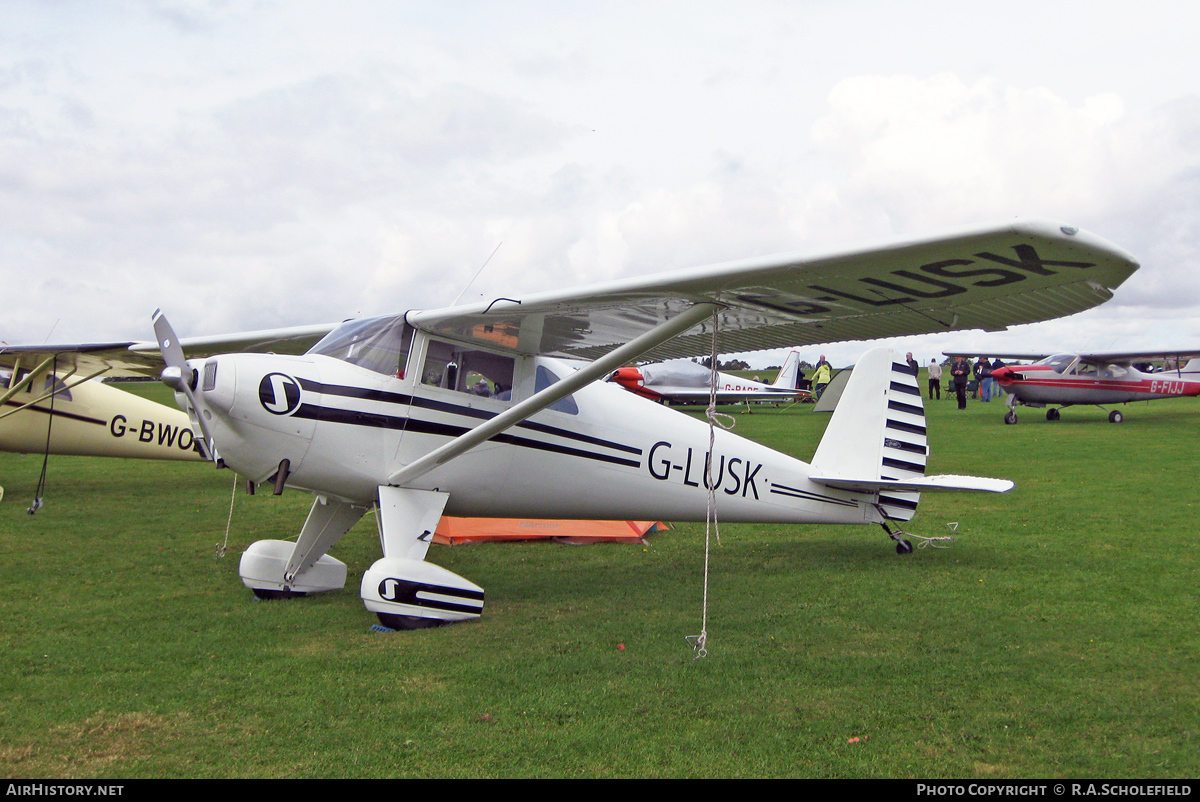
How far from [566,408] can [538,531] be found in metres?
2.69

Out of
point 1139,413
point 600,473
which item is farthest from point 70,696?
point 1139,413

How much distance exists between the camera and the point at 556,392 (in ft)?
17.8

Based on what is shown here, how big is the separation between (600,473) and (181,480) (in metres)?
10.7

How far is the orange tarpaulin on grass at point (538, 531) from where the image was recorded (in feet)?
28.2

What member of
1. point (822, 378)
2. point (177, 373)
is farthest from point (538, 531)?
point (822, 378)

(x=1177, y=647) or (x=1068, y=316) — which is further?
(x=1177, y=647)

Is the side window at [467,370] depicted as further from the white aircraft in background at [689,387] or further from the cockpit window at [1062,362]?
the white aircraft in background at [689,387]

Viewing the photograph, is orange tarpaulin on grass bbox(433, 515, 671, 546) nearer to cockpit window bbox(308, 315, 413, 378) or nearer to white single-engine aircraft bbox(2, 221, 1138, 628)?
white single-engine aircraft bbox(2, 221, 1138, 628)

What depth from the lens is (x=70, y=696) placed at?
13.6ft

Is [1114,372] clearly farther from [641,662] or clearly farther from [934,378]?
[641,662]

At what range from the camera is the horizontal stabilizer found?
6.80m
